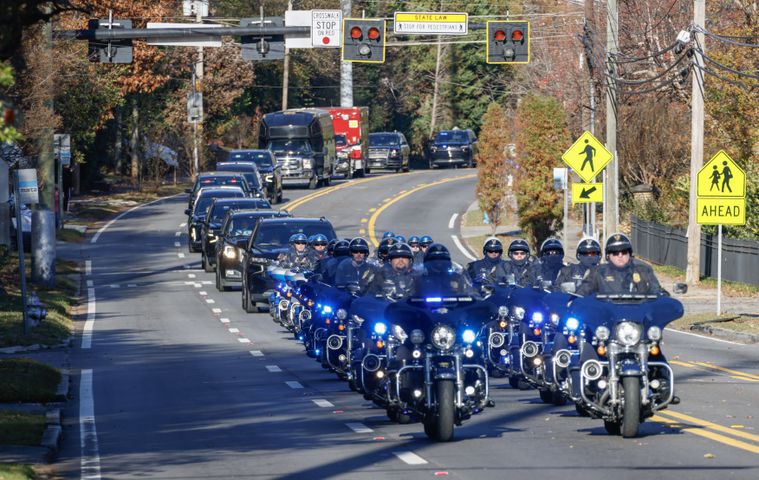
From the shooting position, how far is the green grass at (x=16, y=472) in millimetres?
11688

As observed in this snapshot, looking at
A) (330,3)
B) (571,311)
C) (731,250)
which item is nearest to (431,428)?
(571,311)

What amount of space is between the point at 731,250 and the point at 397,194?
3029 centimetres

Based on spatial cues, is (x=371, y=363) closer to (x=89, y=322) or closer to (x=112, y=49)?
(x=89, y=322)

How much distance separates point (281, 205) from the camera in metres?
58.5

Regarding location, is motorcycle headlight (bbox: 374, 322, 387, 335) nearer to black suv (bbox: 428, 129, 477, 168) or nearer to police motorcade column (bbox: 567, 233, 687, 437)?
police motorcade column (bbox: 567, 233, 687, 437)

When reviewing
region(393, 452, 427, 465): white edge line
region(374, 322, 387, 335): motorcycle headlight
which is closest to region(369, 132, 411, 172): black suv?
region(374, 322, 387, 335): motorcycle headlight

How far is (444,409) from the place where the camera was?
13.1 m

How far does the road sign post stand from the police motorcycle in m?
14.8

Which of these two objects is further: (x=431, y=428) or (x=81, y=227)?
(x=81, y=227)

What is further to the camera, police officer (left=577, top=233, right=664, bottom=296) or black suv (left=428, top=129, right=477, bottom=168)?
black suv (left=428, top=129, right=477, bottom=168)

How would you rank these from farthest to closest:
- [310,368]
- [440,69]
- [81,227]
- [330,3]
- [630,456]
Result: 1. [440,69]
2. [330,3]
3. [81,227]
4. [310,368]
5. [630,456]

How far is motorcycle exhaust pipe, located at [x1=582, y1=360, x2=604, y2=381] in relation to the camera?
13.2 m

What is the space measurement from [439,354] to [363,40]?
27.2 metres

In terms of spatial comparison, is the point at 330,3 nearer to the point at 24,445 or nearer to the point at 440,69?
the point at 440,69
